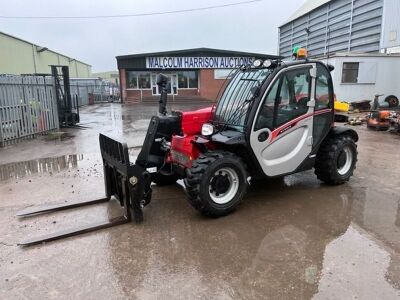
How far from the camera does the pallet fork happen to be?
4.24m

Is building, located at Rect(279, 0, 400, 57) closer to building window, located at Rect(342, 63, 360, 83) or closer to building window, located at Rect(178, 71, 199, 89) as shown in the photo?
building window, located at Rect(342, 63, 360, 83)

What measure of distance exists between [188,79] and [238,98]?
88.8 ft

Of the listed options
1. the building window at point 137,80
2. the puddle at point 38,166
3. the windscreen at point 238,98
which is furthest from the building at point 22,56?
the windscreen at point 238,98

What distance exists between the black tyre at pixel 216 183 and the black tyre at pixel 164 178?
1080mm

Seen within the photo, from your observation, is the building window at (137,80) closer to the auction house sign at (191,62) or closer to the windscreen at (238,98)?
the auction house sign at (191,62)

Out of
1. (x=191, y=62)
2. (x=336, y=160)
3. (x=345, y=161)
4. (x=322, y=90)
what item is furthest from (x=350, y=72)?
(x=191, y=62)

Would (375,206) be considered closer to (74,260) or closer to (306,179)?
(306,179)

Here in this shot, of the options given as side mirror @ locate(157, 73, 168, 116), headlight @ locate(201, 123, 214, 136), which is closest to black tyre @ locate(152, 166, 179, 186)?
side mirror @ locate(157, 73, 168, 116)

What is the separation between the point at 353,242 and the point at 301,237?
571 mm

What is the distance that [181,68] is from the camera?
30.6 m

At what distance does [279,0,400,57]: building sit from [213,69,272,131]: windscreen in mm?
15098

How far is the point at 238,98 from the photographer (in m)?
5.05

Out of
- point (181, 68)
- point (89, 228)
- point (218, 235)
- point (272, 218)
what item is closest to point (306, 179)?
point (272, 218)

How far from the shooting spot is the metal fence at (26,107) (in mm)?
10414
